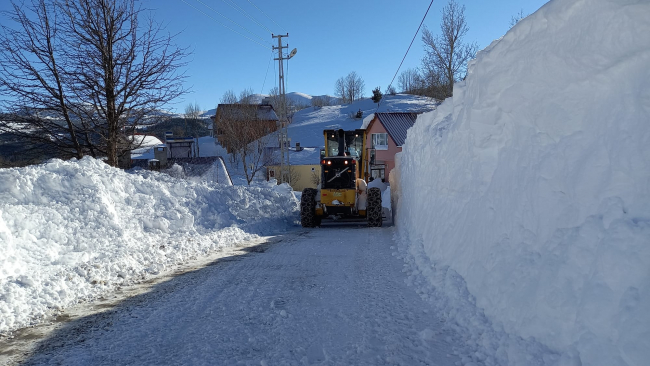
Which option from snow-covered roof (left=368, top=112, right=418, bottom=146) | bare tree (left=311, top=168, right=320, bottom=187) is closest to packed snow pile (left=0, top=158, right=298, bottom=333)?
snow-covered roof (left=368, top=112, right=418, bottom=146)

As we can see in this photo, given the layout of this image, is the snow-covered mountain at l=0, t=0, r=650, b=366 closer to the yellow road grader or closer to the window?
the yellow road grader

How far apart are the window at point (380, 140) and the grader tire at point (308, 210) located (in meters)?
24.2

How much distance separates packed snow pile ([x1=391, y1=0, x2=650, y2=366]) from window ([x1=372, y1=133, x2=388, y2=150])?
3169 cm

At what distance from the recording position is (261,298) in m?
5.61

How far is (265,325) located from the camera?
4.61m

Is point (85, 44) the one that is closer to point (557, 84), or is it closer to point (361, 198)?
point (361, 198)

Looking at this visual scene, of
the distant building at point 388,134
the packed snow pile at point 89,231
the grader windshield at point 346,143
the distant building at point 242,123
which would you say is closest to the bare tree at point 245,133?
the distant building at point 242,123

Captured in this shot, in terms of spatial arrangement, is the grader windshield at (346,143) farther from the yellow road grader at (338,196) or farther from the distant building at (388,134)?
the distant building at (388,134)

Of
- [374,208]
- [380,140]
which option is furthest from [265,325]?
[380,140]

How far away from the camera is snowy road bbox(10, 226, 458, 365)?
3.89 metres

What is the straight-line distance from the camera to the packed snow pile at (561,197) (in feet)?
9.17

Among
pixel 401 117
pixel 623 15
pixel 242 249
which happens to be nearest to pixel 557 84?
pixel 623 15

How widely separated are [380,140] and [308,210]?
2502 centimetres

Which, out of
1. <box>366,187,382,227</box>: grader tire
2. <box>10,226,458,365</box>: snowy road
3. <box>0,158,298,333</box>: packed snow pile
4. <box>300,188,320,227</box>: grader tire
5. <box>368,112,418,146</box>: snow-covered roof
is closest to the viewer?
<box>10,226,458,365</box>: snowy road
